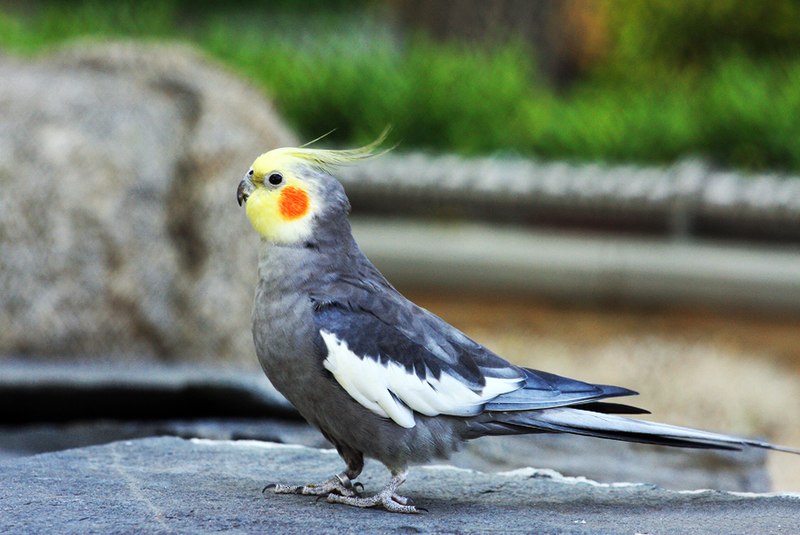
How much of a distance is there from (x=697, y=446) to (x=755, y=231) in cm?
434

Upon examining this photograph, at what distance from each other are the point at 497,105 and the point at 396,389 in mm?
5017

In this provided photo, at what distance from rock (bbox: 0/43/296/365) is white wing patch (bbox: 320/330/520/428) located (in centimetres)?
228

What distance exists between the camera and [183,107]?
15.1 ft

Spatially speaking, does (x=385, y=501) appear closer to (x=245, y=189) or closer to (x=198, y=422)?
(x=245, y=189)

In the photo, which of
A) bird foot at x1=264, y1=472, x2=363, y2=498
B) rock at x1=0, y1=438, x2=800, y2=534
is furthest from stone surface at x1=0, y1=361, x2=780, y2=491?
bird foot at x1=264, y1=472, x2=363, y2=498

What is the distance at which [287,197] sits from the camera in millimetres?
2168

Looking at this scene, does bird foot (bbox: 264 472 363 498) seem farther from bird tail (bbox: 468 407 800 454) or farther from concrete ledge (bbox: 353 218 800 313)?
concrete ledge (bbox: 353 218 800 313)

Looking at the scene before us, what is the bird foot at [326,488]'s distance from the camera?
7.26 feet

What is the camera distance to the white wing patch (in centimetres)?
208

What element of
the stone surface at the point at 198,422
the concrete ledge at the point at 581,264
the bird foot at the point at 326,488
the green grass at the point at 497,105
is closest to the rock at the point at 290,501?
the bird foot at the point at 326,488

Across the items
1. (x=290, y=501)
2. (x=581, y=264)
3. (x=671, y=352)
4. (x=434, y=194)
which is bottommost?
(x=290, y=501)

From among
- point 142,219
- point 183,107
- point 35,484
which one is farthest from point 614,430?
point 183,107

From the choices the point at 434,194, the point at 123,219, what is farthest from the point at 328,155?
the point at 434,194

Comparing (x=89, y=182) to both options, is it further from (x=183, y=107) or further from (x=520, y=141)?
(x=520, y=141)
